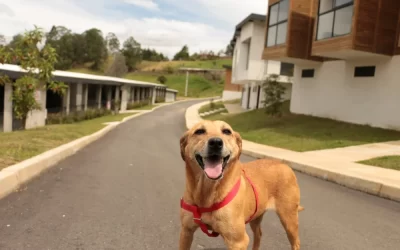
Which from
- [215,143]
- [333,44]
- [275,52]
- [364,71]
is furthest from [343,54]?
[215,143]

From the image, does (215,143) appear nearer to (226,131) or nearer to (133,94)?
(226,131)

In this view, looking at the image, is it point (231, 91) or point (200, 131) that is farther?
point (231, 91)

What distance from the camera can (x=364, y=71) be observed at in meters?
17.4

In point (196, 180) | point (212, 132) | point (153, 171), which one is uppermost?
point (212, 132)

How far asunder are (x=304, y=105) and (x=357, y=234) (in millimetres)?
18699

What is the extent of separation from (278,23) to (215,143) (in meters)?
21.5

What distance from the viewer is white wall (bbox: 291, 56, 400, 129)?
51.5 ft

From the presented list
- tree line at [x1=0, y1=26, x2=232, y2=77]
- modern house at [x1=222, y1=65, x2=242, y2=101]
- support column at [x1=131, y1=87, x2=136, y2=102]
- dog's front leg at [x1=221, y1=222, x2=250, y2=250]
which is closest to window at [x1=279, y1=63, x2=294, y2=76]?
support column at [x1=131, y1=87, x2=136, y2=102]

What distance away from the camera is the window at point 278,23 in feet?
71.3

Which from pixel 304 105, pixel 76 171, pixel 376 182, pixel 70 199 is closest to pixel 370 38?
pixel 304 105

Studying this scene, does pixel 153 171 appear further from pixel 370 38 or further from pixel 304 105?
pixel 304 105

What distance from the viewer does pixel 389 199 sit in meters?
6.93

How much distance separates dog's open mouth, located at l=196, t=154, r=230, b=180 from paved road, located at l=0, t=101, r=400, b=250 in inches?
64.5

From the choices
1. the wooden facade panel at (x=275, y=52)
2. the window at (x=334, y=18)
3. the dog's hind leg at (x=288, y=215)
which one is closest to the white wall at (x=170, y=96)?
the wooden facade panel at (x=275, y=52)
